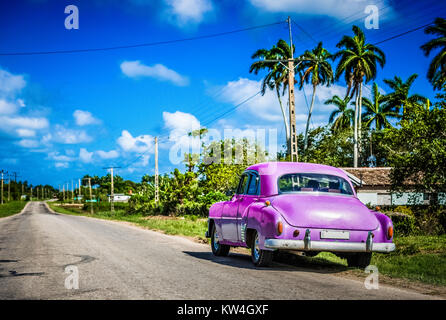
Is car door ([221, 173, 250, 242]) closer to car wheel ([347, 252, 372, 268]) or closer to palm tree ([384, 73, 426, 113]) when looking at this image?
car wheel ([347, 252, 372, 268])

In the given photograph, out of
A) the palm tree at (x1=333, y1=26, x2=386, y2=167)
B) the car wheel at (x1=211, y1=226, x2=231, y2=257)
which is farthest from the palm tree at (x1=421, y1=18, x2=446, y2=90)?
the car wheel at (x1=211, y1=226, x2=231, y2=257)

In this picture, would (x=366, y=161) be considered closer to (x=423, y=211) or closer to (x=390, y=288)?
(x=423, y=211)

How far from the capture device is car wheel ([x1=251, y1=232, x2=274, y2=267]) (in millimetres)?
8227

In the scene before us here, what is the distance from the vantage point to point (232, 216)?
9.77 metres

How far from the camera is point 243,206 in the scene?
30.4ft

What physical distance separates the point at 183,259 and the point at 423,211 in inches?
630

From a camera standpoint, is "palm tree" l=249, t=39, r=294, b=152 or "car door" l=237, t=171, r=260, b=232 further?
"palm tree" l=249, t=39, r=294, b=152

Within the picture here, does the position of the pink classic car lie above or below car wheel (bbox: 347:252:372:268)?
above

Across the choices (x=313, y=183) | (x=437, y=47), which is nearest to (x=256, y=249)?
(x=313, y=183)

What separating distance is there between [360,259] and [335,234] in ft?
4.66

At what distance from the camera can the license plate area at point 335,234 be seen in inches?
296

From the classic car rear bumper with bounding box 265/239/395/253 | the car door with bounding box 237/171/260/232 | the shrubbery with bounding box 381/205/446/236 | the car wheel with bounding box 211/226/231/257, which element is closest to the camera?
the classic car rear bumper with bounding box 265/239/395/253

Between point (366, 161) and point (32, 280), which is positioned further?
point (366, 161)
